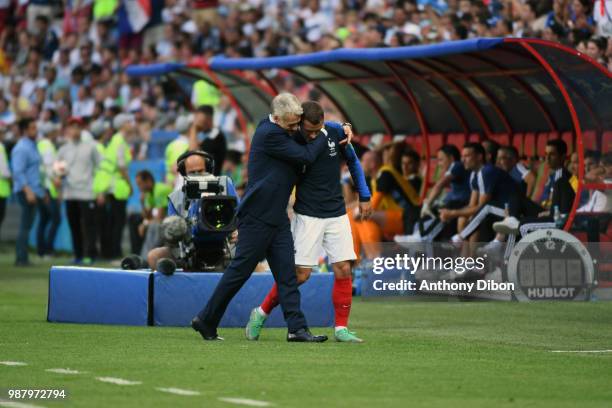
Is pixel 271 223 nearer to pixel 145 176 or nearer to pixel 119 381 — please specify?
pixel 119 381

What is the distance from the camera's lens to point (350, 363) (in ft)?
34.9

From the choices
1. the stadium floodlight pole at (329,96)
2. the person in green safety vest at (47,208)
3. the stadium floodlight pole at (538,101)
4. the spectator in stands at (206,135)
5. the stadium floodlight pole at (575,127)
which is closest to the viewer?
the stadium floodlight pole at (575,127)

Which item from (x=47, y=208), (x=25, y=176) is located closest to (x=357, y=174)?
(x=25, y=176)

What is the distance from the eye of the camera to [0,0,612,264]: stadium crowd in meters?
20.6

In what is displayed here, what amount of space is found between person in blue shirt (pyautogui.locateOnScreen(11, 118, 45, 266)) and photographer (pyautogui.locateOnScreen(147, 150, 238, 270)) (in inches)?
400

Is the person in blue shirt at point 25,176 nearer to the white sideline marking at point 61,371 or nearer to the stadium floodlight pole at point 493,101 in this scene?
the stadium floodlight pole at point 493,101

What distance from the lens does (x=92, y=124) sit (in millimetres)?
30656

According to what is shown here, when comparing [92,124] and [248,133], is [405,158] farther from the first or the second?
[92,124]

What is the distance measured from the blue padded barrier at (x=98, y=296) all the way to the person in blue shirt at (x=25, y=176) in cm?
1083

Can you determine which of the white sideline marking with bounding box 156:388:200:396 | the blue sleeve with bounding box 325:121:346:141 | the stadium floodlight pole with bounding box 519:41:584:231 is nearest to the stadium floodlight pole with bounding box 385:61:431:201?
the stadium floodlight pole with bounding box 519:41:584:231

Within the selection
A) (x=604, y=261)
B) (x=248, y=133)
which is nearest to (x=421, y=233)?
(x=604, y=261)

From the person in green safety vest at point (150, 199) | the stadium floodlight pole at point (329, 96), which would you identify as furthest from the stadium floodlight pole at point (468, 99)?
the person in green safety vest at point (150, 199)

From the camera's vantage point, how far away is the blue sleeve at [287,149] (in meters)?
12.1

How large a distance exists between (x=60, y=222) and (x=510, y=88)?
11919 mm
